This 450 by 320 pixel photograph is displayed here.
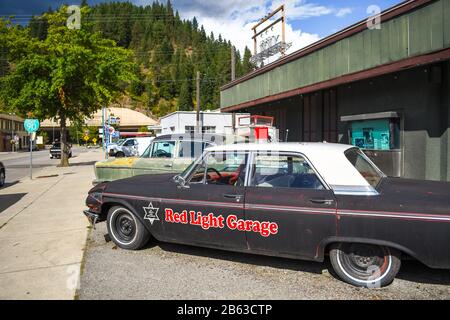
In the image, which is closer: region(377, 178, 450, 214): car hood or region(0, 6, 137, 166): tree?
region(377, 178, 450, 214): car hood

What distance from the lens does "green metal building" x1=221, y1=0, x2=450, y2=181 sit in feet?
23.0

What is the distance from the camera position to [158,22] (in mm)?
177875

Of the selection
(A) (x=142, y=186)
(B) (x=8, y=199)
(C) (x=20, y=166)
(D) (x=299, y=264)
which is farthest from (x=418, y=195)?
(C) (x=20, y=166)

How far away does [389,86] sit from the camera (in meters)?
8.38

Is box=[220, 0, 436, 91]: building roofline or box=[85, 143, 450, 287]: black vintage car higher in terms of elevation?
box=[220, 0, 436, 91]: building roofline

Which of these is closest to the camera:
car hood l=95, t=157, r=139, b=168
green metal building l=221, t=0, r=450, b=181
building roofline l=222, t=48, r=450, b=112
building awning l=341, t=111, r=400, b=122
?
building roofline l=222, t=48, r=450, b=112

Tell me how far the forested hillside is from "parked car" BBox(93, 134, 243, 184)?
306ft

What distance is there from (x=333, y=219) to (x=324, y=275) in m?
0.82

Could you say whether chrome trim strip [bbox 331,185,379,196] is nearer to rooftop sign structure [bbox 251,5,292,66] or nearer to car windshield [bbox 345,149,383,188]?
car windshield [bbox 345,149,383,188]

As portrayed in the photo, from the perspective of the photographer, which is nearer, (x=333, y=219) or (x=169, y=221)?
(x=333, y=219)

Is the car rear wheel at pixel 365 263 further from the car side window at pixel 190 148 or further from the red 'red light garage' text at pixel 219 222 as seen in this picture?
the car side window at pixel 190 148

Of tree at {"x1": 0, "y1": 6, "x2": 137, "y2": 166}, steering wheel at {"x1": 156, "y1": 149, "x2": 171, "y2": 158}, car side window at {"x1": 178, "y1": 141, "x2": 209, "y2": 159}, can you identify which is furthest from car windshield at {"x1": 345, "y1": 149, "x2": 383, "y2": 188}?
tree at {"x1": 0, "y1": 6, "x2": 137, "y2": 166}

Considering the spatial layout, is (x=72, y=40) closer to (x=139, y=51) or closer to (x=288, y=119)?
(x=288, y=119)
